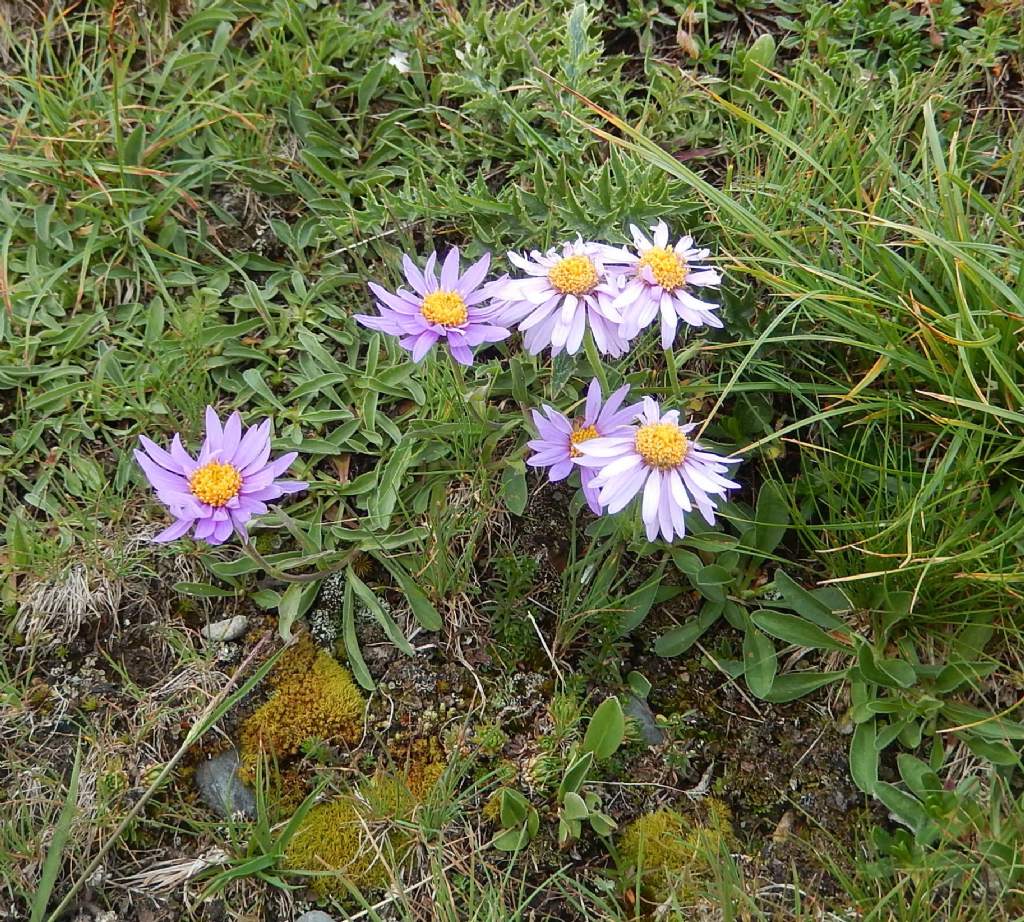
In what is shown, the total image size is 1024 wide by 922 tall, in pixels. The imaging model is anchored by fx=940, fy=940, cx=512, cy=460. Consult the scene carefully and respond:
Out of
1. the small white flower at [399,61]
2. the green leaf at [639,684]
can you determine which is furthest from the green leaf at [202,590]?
the small white flower at [399,61]

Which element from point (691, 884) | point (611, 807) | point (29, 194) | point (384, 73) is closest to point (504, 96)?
point (384, 73)

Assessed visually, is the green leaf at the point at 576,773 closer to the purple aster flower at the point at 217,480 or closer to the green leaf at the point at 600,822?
the green leaf at the point at 600,822

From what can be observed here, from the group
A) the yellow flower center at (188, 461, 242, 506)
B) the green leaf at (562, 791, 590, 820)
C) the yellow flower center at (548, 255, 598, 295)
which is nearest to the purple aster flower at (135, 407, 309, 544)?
the yellow flower center at (188, 461, 242, 506)

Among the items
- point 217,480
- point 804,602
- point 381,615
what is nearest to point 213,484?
point 217,480

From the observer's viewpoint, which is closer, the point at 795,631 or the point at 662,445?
the point at 662,445

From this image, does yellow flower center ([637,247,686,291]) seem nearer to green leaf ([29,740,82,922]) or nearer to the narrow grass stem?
the narrow grass stem

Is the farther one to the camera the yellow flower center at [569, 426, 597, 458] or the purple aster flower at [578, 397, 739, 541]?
the yellow flower center at [569, 426, 597, 458]

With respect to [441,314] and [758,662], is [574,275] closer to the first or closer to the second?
[441,314]
